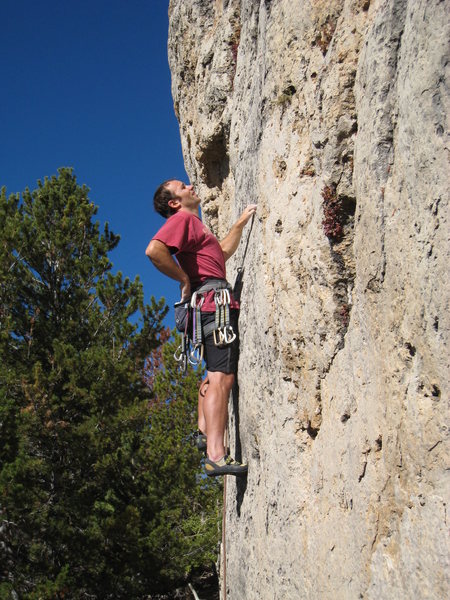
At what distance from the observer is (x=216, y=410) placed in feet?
13.9

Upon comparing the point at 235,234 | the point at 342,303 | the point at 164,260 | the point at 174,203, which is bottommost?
the point at 342,303

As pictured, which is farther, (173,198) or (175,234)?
(173,198)

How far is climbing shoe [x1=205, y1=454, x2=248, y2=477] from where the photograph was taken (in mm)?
4141

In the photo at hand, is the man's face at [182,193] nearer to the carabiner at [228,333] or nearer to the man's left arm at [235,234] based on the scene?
Answer: the man's left arm at [235,234]

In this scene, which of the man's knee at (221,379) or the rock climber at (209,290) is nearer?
the rock climber at (209,290)

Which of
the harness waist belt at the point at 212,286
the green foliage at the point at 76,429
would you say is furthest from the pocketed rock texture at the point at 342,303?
the green foliage at the point at 76,429

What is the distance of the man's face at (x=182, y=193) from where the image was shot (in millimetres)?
4867

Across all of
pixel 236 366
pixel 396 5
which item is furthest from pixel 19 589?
pixel 396 5

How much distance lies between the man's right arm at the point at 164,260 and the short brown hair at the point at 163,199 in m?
0.68

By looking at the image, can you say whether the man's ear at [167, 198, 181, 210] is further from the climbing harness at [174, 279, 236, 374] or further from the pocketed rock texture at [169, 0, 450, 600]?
the climbing harness at [174, 279, 236, 374]

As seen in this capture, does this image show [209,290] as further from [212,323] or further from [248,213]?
[248,213]

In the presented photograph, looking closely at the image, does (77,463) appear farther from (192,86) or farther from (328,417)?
(328,417)

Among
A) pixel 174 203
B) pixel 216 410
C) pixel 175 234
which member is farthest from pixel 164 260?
pixel 216 410

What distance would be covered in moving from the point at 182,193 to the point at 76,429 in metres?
5.82
